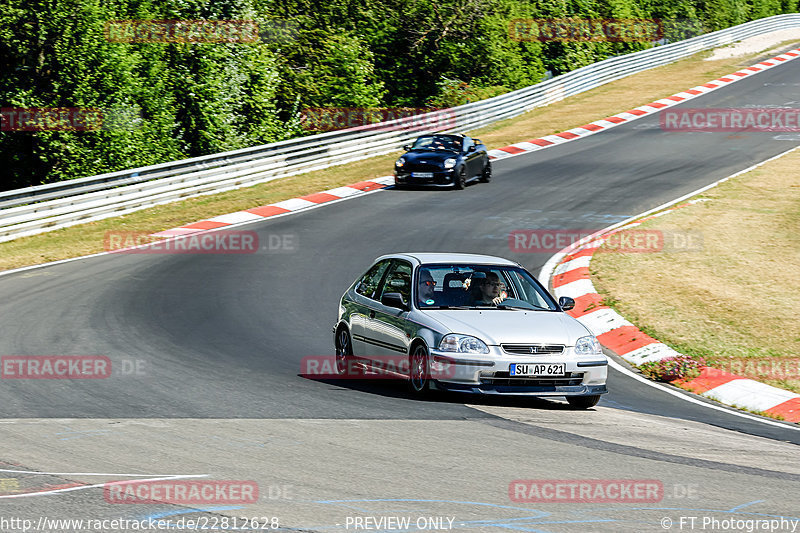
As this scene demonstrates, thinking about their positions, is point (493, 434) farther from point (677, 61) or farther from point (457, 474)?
point (677, 61)

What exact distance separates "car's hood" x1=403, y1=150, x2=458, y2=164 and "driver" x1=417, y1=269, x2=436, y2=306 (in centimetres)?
1658

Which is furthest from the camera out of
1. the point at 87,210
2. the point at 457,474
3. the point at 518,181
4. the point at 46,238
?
the point at 518,181

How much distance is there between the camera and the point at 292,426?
8.48 meters

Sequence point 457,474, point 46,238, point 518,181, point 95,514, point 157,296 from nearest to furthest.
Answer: point 95,514
point 457,474
point 157,296
point 46,238
point 518,181

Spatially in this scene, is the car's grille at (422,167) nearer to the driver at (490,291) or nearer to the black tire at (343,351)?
the black tire at (343,351)

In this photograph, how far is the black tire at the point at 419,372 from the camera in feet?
32.7

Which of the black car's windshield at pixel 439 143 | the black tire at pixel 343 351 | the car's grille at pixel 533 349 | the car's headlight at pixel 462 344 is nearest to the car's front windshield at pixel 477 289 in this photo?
the car's headlight at pixel 462 344

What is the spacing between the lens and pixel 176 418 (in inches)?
343

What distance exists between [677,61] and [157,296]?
42.5 meters

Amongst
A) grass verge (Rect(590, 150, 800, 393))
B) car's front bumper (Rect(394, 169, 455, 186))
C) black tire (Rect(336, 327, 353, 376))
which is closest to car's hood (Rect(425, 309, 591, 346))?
black tire (Rect(336, 327, 353, 376))

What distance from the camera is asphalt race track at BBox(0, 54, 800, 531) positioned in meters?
6.29

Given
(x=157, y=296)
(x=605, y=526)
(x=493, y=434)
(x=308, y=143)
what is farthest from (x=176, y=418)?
(x=308, y=143)

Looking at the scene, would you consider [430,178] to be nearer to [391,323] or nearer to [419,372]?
[391,323]

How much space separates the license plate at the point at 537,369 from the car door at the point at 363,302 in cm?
203
